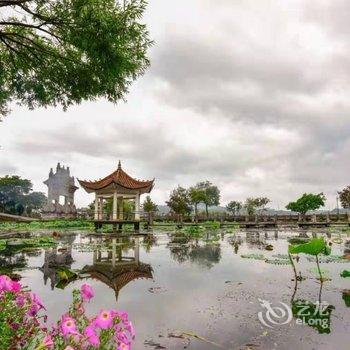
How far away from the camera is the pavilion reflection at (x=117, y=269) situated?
23.5 ft

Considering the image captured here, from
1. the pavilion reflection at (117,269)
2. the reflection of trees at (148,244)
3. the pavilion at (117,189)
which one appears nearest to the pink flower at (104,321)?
the pavilion reflection at (117,269)

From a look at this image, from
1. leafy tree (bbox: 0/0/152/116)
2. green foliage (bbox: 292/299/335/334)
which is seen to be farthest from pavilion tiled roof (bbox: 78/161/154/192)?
green foliage (bbox: 292/299/335/334)

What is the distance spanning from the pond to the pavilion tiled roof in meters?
18.7

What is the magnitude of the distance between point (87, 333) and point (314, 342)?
275 cm

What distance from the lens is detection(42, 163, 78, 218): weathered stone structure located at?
161 ft

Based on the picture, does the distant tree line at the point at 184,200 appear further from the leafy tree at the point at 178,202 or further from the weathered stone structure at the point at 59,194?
the weathered stone structure at the point at 59,194

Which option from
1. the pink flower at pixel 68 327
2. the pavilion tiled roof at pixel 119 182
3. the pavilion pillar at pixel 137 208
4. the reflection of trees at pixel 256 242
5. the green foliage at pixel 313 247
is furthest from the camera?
the pavilion tiled roof at pixel 119 182

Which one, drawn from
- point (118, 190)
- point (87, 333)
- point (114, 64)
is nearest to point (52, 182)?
point (118, 190)

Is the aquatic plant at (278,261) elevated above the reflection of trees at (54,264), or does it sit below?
below

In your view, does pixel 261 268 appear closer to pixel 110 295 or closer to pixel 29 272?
pixel 110 295

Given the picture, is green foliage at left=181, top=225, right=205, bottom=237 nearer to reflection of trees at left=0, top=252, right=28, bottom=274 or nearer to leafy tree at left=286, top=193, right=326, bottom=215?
reflection of trees at left=0, top=252, right=28, bottom=274

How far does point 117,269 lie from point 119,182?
20.6m

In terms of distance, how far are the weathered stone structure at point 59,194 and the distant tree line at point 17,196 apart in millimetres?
4839

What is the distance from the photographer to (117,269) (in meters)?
8.70
